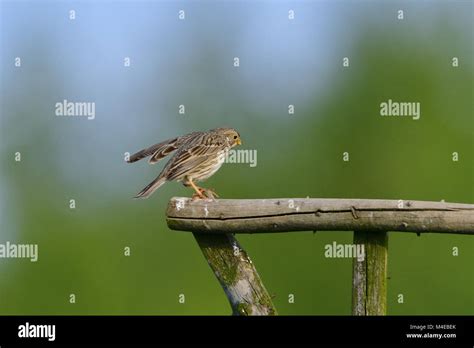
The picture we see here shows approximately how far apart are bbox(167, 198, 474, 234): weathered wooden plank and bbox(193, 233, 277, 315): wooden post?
24cm

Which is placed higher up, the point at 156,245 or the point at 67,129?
the point at 67,129

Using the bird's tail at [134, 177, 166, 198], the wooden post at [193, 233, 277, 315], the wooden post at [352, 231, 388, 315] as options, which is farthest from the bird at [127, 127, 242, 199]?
the wooden post at [352, 231, 388, 315]

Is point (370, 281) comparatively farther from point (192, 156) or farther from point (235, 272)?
point (192, 156)

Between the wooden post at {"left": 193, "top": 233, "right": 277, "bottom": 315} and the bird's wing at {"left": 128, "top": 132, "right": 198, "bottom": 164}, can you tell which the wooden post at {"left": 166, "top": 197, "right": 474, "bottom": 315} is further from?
the bird's wing at {"left": 128, "top": 132, "right": 198, "bottom": 164}

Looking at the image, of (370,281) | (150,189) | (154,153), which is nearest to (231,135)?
(154,153)

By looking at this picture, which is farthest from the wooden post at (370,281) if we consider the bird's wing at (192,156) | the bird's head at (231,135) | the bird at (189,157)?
the bird's head at (231,135)

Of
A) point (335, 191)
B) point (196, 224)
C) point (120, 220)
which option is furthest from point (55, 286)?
point (196, 224)

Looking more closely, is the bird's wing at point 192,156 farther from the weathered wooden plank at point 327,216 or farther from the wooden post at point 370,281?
the wooden post at point 370,281

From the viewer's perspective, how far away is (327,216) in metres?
5.98

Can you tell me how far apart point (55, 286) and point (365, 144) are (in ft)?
20.2

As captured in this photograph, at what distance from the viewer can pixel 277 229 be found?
618cm

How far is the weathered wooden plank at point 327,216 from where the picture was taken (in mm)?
→ 5809
